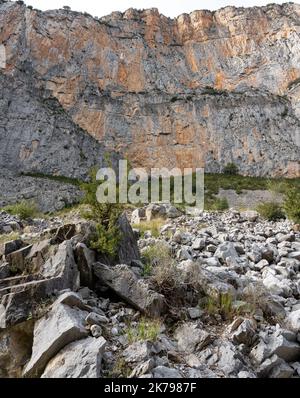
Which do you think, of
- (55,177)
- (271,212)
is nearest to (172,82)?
(55,177)

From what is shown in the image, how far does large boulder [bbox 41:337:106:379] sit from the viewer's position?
2841mm

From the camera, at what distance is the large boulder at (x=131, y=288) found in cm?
388

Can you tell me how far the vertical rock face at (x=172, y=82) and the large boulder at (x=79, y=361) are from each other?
1782 inches

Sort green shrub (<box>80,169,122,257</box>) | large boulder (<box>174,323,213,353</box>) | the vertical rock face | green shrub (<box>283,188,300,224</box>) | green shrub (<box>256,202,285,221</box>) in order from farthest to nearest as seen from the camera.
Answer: the vertical rock face
green shrub (<box>256,202,285,221</box>)
green shrub (<box>283,188,300,224</box>)
green shrub (<box>80,169,122,257</box>)
large boulder (<box>174,323,213,353</box>)

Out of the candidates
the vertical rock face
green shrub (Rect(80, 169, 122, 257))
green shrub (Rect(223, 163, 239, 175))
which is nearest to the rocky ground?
green shrub (Rect(80, 169, 122, 257))

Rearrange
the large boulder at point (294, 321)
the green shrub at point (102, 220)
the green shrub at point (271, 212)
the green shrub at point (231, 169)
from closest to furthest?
the large boulder at point (294, 321)
the green shrub at point (102, 220)
the green shrub at point (271, 212)
the green shrub at point (231, 169)

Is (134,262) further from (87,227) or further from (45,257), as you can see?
(45,257)

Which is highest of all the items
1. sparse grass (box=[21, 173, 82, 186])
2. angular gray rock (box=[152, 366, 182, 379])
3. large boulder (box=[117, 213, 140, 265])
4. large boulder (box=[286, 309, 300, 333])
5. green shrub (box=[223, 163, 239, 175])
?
green shrub (box=[223, 163, 239, 175])

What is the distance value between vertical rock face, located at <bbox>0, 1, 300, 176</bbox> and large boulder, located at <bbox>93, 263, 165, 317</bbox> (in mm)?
43976

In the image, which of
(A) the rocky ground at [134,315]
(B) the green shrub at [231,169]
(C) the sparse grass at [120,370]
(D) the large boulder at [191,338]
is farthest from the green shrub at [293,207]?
(B) the green shrub at [231,169]

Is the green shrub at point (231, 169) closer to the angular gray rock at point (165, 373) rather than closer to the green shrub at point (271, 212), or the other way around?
the green shrub at point (271, 212)

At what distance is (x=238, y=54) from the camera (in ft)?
181

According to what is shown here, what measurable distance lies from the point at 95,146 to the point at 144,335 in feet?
144

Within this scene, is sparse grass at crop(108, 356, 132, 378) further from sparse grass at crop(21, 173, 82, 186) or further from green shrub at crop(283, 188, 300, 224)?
sparse grass at crop(21, 173, 82, 186)
